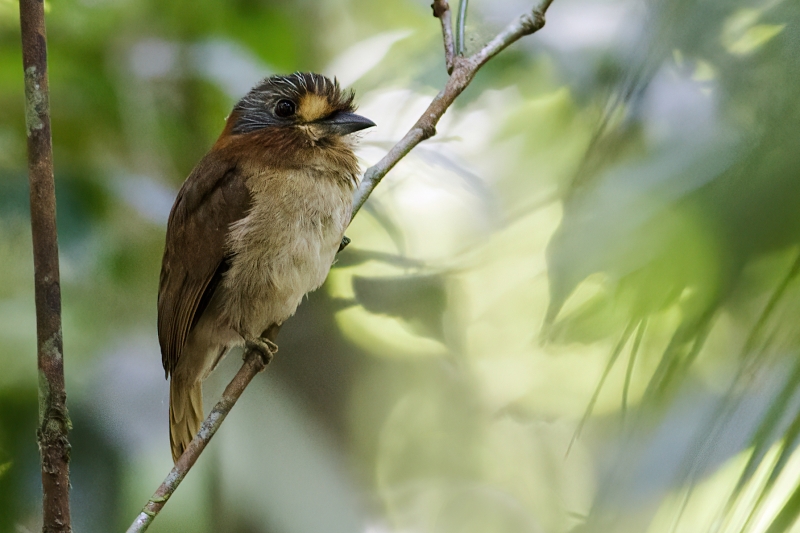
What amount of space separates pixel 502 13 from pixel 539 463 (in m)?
0.89

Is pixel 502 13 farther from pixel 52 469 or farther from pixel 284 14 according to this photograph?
pixel 52 469

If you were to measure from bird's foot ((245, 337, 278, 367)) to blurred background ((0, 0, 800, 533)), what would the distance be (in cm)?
18

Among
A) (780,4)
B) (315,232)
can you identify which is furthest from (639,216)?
(315,232)

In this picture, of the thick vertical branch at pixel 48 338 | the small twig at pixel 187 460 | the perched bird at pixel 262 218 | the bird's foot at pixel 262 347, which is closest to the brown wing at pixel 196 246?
the perched bird at pixel 262 218

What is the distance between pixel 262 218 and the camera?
120 cm

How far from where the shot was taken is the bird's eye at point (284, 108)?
126cm

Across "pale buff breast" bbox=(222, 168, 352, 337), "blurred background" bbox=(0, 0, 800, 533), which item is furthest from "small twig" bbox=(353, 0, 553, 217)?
"blurred background" bbox=(0, 0, 800, 533)

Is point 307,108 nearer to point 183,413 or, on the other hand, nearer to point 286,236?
point 286,236

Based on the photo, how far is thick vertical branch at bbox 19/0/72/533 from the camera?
0.83 m

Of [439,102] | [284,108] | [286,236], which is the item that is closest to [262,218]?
[286,236]

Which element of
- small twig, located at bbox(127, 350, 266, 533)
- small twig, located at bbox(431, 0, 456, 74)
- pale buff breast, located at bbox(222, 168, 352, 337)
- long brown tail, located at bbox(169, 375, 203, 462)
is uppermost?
small twig, located at bbox(431, 0, 456, 74)

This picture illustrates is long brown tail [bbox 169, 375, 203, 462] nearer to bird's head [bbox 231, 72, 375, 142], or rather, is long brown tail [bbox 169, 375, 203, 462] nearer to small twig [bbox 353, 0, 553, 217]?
bird's head [bbox 231, 72, 375, 142]

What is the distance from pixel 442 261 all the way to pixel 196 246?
0.49 metres

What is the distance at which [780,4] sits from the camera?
1.22 metres
